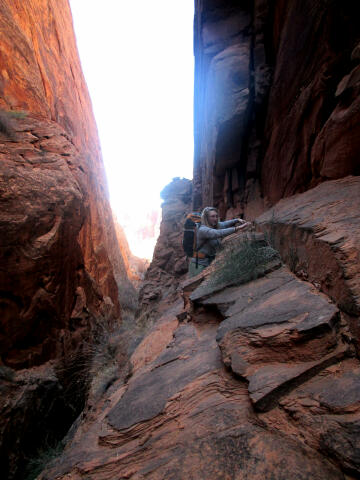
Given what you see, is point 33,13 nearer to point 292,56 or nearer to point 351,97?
point 292,56

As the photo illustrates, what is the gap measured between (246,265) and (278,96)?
4470 millimetres

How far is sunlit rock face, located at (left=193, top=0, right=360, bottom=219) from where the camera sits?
335 centimetres

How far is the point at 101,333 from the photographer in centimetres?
511

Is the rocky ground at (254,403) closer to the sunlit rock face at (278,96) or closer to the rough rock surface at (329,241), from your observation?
the rough rock surface at (329,241)

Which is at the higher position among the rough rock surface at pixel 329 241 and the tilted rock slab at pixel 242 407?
the rough rock surface at pixel 329 241

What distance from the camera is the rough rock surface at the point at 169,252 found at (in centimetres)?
950

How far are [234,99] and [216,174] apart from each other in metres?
2.30

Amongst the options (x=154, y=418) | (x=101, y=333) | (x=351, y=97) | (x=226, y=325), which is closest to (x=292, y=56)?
(x=351, y=97)

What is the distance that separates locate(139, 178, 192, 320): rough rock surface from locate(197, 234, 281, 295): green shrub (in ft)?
14.0

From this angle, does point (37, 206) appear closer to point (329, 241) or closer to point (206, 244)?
point (206, 244)

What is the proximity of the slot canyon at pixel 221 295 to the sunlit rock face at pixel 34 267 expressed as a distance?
0.09ft

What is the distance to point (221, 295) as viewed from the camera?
2.89 meters

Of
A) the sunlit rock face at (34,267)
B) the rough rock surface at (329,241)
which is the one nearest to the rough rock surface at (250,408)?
the rough rock surface at (329,241)

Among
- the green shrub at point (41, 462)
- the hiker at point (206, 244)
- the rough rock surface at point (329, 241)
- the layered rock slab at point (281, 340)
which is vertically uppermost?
the hiker at point (206, 244)
